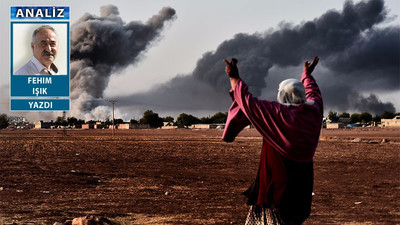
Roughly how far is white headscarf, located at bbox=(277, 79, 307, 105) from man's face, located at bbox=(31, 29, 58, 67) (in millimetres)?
8984

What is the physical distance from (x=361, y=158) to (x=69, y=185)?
1420 cm

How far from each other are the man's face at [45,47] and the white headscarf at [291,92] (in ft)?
29.5

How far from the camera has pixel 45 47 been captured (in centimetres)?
1051

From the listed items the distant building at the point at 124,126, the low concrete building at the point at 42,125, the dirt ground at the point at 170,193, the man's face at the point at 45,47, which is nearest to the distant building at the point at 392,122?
the distant building at the point at 124,126

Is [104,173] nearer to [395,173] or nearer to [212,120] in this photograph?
[395,173]

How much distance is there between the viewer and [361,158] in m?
21.1

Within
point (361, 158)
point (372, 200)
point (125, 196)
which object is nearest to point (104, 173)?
point (125, 196)

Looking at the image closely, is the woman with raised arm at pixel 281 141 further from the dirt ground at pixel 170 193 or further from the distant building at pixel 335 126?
the distant building at pixel 335 126

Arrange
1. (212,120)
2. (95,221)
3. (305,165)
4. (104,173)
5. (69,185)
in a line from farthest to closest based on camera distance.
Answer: (212,120)
(104,173)
(69,185)
(95,221)
(305,165)

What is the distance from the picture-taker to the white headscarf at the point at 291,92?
2.35 m

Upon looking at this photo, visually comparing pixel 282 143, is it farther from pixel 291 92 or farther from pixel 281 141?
pixel 291 92

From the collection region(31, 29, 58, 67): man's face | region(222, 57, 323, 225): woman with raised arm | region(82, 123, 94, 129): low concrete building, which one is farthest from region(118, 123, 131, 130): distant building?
region(222, 57, 323, 225): woman with raised arm

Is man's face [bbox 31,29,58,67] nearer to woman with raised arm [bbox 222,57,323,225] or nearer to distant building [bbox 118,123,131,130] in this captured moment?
woman with raised arm [bbox 222,57,323,225]

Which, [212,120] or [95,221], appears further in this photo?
[212,120]
